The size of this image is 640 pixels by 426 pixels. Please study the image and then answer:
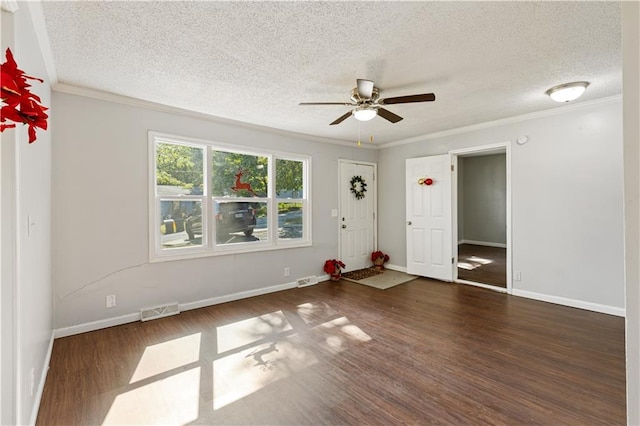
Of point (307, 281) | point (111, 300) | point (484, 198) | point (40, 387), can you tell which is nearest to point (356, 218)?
point (307, 281)

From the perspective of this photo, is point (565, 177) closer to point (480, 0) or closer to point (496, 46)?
point (496, 46)

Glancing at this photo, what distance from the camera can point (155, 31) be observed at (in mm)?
1993

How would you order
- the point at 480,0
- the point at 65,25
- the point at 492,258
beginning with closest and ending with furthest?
the point at 480,0 < the point at 65,25 < the point at 492,258

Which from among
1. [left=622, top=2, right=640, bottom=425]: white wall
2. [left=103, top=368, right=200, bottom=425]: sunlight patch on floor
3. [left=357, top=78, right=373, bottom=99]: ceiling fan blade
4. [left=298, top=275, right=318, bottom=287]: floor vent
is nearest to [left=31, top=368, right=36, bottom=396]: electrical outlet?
[left=103, top=368, right=200, bottom=425]: sunlight patch on floor

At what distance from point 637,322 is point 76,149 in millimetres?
3997

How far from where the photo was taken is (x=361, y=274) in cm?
534

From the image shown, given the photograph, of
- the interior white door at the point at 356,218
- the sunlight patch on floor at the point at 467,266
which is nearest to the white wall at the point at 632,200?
the interior white door at the point at 356,218

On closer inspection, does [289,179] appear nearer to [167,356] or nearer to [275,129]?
[275,129]

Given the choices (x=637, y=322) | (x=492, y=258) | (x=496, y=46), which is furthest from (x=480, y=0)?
(x=492, y=258)

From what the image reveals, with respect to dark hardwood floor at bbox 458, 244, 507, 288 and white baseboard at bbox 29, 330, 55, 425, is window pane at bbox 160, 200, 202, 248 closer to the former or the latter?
white baseboard at bbox 29, 330, 55, 425

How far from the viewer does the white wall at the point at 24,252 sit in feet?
4.32

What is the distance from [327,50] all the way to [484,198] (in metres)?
7.63

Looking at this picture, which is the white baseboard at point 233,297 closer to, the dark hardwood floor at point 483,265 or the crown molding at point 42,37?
the crown molding at point 42,37

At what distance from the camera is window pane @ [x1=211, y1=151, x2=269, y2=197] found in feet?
13.0
